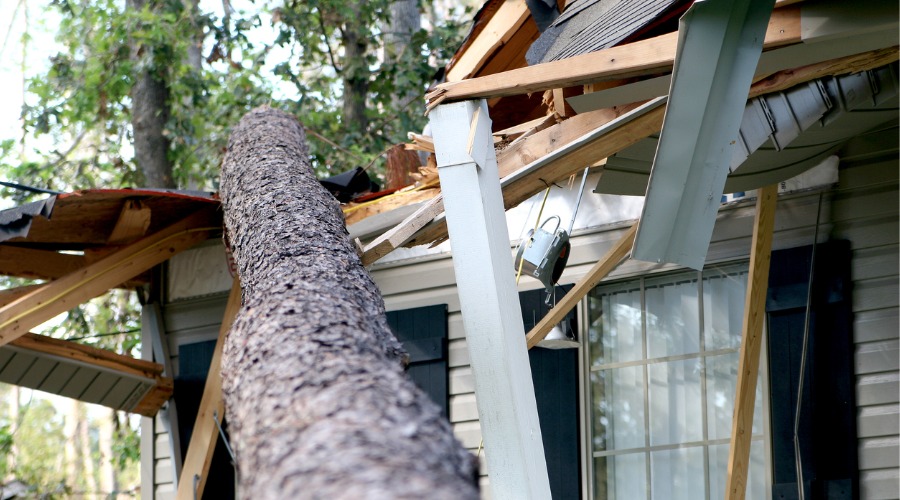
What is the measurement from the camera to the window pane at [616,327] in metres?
6.52

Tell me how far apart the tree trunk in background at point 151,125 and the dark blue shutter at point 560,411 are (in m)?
6.85

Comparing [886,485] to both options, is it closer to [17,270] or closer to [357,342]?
[357,342]

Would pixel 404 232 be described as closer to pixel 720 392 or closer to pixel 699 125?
pixel 699 125

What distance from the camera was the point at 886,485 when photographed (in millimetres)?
5387

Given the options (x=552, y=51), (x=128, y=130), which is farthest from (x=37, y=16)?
(x=552, y=51)

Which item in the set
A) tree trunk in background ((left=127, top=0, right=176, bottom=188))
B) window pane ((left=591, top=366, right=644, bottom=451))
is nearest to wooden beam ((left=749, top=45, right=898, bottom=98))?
window pane ((left=591, top=366, right=644, bottom=451))

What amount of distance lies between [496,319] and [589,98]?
101 centimetres

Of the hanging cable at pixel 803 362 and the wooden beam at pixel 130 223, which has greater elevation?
the wooden beam at pixel 130 223

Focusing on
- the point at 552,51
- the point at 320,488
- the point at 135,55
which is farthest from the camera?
the point at 135,55

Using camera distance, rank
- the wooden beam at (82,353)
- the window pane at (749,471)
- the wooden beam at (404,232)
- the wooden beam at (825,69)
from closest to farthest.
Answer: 1. the wooden beam at (825,69)
2. the wooden beam at (404,232)
3. the window pane at (749,471)
4. the wooden beam at (82,353)

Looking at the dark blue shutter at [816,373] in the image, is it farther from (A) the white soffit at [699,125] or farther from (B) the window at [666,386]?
(A) the white soffit at [699,125]

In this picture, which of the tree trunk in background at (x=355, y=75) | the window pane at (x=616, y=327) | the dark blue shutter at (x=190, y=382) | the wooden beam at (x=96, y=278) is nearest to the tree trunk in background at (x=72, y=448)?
the tree trunk in background at (x=355, y=75)

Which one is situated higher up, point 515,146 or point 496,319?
point 515,146

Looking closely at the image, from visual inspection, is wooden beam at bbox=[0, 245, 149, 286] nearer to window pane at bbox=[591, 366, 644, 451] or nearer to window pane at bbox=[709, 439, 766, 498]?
window pane at bbox=[591, 366, 644, 451]
